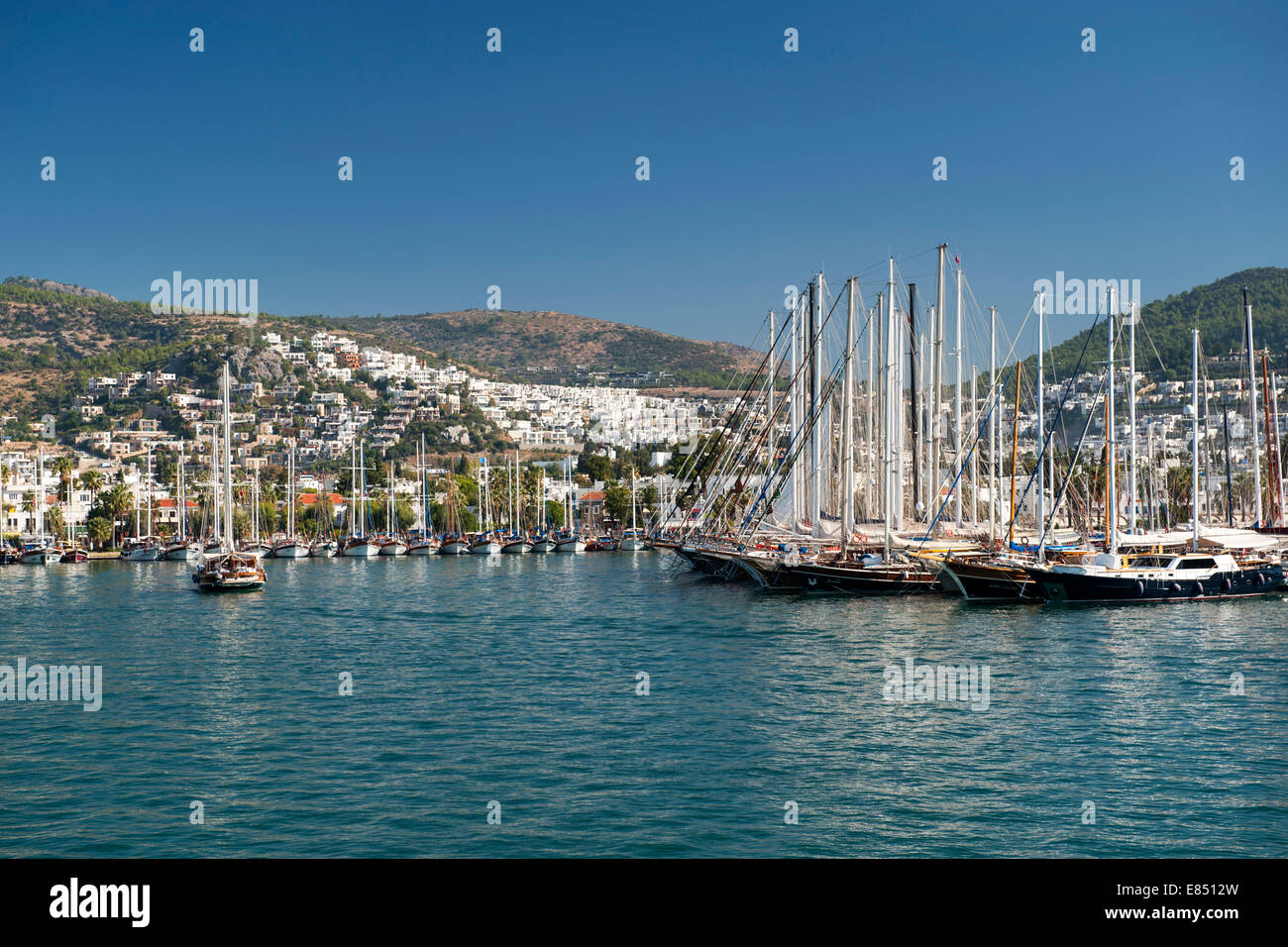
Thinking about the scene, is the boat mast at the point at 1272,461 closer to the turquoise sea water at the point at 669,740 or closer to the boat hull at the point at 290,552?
the turquoise sea water at the point at 669,740

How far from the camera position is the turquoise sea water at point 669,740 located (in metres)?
13.4

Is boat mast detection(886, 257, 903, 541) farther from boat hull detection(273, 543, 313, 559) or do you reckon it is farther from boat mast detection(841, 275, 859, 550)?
boat hull detection(273, 543, 313, 559)

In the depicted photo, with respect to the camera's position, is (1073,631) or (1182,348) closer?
(1073,631)

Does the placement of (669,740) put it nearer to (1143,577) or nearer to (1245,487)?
(1143,577)

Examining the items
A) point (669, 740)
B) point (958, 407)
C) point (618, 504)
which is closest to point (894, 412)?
point (958, 407)

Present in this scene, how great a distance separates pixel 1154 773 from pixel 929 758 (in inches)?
118

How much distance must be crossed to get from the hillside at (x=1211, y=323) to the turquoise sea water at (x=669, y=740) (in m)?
111

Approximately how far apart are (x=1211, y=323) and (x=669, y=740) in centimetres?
15138

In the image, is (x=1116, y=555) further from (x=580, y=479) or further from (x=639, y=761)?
(x=580, y=479)

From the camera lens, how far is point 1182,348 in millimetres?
138500

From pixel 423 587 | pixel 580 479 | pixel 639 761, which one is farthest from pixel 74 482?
pixel 639 761

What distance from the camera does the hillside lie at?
136m

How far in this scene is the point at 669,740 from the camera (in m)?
18.3

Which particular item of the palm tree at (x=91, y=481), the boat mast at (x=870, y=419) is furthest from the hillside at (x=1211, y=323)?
the palm tree at (x=91, y=481)
